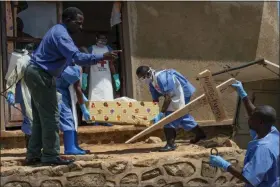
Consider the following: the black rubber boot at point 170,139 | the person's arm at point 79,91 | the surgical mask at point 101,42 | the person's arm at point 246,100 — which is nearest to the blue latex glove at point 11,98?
the person's arm at point 79,91

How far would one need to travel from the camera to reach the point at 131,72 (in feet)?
25.8

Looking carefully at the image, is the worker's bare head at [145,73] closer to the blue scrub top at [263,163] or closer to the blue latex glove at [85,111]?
the blue latex glove at [85,111]

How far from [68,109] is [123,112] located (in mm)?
1209

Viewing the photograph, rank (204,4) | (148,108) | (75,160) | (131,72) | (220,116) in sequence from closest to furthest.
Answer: (75,160) < (220,116) < (148,108) < (131,72) < (204,4)

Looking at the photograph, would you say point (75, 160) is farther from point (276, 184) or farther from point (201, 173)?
point (276, 184)

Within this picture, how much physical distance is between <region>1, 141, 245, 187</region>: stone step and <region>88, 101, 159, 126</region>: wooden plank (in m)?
0.70

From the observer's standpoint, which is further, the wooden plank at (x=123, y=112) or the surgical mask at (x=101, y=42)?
the surgical mask at (x=101, y=42)

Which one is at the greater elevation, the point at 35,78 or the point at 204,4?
the point at 204,4

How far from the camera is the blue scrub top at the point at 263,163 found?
329 centimetres

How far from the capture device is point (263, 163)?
10.8 feet

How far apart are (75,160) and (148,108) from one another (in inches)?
79.9

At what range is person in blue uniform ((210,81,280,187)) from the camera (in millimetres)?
3295

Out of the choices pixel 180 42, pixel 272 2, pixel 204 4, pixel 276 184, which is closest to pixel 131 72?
pixel 180 42

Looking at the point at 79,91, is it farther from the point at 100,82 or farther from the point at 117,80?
the point at 100,82
